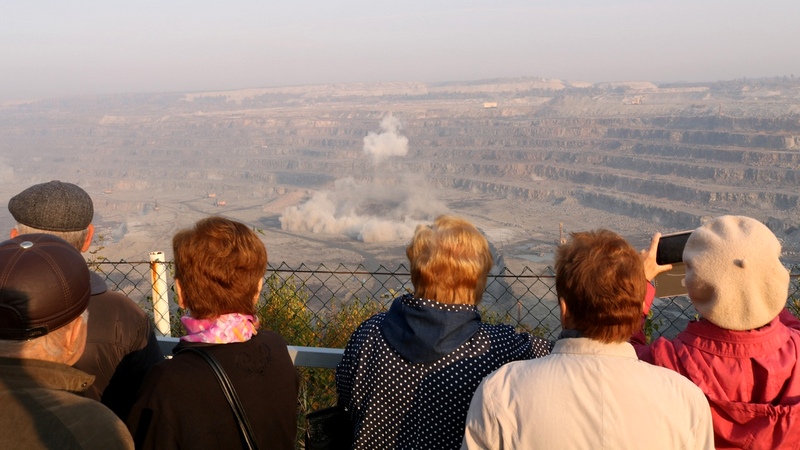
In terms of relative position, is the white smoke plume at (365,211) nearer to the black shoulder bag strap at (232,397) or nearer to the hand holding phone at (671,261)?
the hand holding phone at (671,261)

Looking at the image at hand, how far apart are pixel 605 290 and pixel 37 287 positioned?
1.45 metres

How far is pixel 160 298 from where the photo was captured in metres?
4.50

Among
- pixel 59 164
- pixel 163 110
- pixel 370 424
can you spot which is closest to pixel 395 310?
pixel 370 424

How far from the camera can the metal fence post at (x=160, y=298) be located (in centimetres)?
445

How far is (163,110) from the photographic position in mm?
148375

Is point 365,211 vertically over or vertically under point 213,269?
under

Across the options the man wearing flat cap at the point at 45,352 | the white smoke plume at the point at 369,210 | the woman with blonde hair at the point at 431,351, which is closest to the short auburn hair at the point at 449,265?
the woman with blonde hair at the point at 431,351

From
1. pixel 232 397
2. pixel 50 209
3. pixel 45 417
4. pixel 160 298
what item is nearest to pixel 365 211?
pixel 160 298

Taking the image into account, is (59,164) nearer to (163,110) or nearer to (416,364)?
(163,110)

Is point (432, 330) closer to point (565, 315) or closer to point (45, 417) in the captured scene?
point (565, 315)

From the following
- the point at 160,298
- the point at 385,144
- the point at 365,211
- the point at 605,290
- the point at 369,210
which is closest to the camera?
the point at 605,290

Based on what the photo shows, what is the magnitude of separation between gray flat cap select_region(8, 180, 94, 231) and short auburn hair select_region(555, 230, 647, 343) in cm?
190

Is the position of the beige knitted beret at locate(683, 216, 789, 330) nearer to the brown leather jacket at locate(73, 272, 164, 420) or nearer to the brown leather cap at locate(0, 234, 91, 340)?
the brown leather cap at locate(0, 234, 91, 340)

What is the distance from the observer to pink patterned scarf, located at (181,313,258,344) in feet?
6.98
